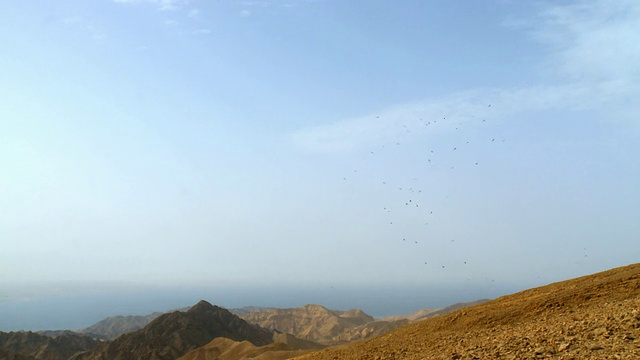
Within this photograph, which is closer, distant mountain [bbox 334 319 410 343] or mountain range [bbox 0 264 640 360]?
mountain range [bbox 0 264 640 360]

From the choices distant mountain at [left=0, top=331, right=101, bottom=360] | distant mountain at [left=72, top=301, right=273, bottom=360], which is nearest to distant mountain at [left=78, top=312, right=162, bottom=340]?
distant mountain at [left=0, top=331, right=101, bottom=360]

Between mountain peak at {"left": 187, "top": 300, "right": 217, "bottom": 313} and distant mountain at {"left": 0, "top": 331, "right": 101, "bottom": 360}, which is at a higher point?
mountain peak at {"left": 187, "top": 300, "right": 217, "bottom": 313}

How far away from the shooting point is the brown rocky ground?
606 inches

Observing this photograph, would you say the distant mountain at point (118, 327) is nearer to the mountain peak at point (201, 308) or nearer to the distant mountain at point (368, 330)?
the mountain peak at point (201, 308)

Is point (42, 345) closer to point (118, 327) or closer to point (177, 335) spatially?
point (177, 335)

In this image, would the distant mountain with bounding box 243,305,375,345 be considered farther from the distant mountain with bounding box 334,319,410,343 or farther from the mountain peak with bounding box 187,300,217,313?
the mountain peak with bounding box 187,300,217,313

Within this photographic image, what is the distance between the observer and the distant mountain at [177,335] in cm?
8781

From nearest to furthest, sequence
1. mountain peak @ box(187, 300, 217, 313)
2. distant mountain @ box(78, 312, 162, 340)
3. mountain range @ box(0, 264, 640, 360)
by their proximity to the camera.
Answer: mountain range @ box(0, 264, 640, 360) < mountain peak @ box(187, 300, 217, 313) < distant mountain @ box(78, 312, 162, 340)

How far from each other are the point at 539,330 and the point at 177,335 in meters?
87.9

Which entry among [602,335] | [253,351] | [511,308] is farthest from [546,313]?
[253,351]

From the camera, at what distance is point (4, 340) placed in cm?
10688

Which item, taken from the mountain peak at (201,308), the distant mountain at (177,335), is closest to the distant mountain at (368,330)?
the distant mountain at (177,335)

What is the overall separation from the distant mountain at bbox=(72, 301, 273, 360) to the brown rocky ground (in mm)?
70580

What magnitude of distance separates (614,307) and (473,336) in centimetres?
591
